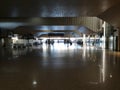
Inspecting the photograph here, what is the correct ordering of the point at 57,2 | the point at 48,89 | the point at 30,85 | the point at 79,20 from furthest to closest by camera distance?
the point at 79,20, the point at 57,2, the point at 30,85, the point at 48,89

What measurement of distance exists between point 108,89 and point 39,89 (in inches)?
78.1

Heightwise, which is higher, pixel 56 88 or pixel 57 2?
pixel 57 2

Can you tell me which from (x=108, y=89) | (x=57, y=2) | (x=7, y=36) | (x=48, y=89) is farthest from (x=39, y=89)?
(x=7, y=36)

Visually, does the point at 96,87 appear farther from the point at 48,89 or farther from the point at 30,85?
the point at 30,85

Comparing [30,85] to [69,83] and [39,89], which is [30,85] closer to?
[39,89]

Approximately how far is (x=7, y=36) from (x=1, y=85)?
1649 inches

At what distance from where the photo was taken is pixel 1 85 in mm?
7711

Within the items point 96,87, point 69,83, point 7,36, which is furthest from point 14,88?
point 7,36

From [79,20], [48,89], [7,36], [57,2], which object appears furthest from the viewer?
[7,36]

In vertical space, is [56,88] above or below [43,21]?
below

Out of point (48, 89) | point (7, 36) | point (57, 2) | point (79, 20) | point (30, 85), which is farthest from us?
point (7, 36)

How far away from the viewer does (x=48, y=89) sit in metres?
7.02

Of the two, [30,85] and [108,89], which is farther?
[30,85]

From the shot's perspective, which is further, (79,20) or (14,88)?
(79,20)
